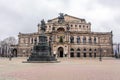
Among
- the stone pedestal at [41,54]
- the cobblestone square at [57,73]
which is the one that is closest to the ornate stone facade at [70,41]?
the stone pedestal at [41,54]

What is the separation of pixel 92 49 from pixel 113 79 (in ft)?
338

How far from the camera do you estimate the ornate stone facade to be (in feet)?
374

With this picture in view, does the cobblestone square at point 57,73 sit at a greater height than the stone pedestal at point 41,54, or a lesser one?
lesser

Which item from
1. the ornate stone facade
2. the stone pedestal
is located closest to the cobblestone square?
the stone pedestal

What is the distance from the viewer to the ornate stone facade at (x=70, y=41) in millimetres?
114019

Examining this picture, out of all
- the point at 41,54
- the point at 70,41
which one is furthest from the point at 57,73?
the point at 70,41

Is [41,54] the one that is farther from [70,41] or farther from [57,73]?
[70,41]

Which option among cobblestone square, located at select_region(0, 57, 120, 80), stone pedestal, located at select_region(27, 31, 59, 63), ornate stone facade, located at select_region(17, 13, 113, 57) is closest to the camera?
cobblestone square, located at select_region(0, 57, 120, 80)

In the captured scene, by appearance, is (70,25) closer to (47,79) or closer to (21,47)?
(21,47)

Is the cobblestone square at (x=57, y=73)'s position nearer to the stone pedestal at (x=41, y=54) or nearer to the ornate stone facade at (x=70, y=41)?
the stone pedestal at (x=41, y=54)

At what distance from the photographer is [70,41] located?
117562mm

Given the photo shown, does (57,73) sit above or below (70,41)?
below

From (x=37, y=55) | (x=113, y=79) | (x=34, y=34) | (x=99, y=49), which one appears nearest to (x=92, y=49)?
(x=99, y=49)

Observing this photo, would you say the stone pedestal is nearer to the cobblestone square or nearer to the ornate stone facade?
the cobblestone square
